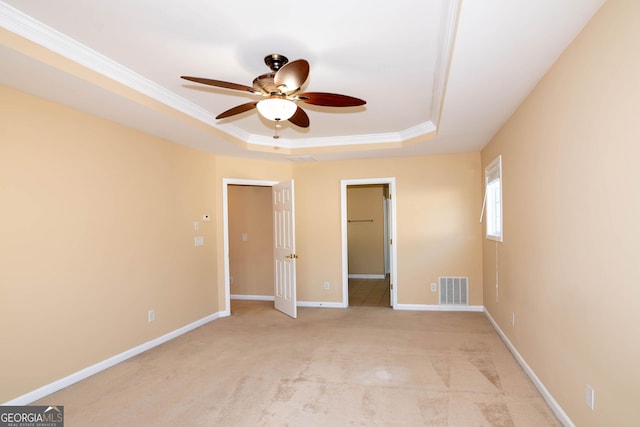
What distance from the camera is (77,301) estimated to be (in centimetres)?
307

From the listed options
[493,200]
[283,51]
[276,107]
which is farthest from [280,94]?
[493,200]

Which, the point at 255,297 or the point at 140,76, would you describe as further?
the point at 255,297

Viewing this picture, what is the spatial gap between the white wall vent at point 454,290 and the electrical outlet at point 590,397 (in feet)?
10.8

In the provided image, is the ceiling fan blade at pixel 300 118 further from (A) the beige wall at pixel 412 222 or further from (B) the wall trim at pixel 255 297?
(B) the wall trim at pixel 255 297

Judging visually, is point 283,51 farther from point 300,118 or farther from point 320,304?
point 320,304

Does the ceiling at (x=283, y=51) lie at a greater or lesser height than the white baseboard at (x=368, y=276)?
greater

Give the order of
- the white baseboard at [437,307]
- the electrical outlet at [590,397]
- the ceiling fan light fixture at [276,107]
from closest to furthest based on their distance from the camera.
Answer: the electrical outlet at [590,397]
the ceiling fan light fixture at [276,107]
the white baseboard at [437,307]

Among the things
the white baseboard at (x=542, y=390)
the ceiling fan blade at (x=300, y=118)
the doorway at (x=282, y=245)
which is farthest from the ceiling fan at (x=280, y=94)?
the doorway at (x=282, y=245)

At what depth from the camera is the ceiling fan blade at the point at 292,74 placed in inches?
78.7

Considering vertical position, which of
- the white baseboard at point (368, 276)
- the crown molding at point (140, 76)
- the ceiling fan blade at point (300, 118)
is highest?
the crown molding at point (140, 76)

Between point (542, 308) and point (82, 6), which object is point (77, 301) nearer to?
point (82, 6)

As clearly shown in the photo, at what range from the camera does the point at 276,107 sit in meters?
2.36

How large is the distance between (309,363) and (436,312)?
2555mm

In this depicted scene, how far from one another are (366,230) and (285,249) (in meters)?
3.72
